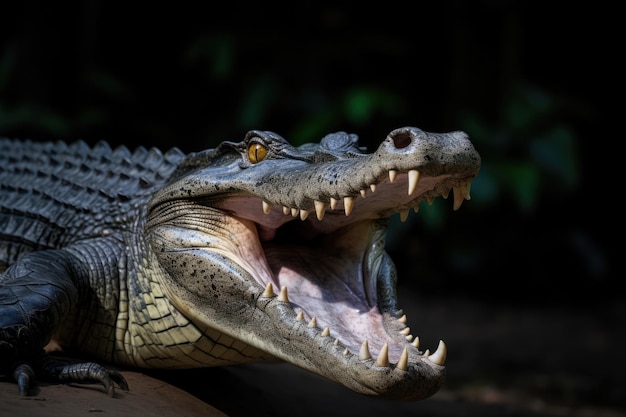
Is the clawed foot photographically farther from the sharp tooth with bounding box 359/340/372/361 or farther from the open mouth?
the sharp tooth with bounding box 359/340/372/361

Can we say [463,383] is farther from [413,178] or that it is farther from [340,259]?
[413,178]

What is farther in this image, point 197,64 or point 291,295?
point 197,64

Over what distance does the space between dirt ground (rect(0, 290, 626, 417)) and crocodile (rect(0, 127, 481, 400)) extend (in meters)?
0.11

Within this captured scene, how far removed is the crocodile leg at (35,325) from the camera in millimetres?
1955

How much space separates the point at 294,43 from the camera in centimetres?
707

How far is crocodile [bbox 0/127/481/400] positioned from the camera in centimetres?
178

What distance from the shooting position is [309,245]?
2.37 m

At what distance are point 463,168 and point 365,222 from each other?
0.60m

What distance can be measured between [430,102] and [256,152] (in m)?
5.39

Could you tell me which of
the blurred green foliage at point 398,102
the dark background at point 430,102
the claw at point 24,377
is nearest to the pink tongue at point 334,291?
the claw at point 24,377

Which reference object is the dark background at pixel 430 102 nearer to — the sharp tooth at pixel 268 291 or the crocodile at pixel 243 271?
the crocodile at pixel 243 271

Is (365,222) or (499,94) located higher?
(499,94)

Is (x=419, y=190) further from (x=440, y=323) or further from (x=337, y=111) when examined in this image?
(x=337, y=111)

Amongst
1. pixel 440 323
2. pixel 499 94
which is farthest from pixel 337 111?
pixel 440 323
